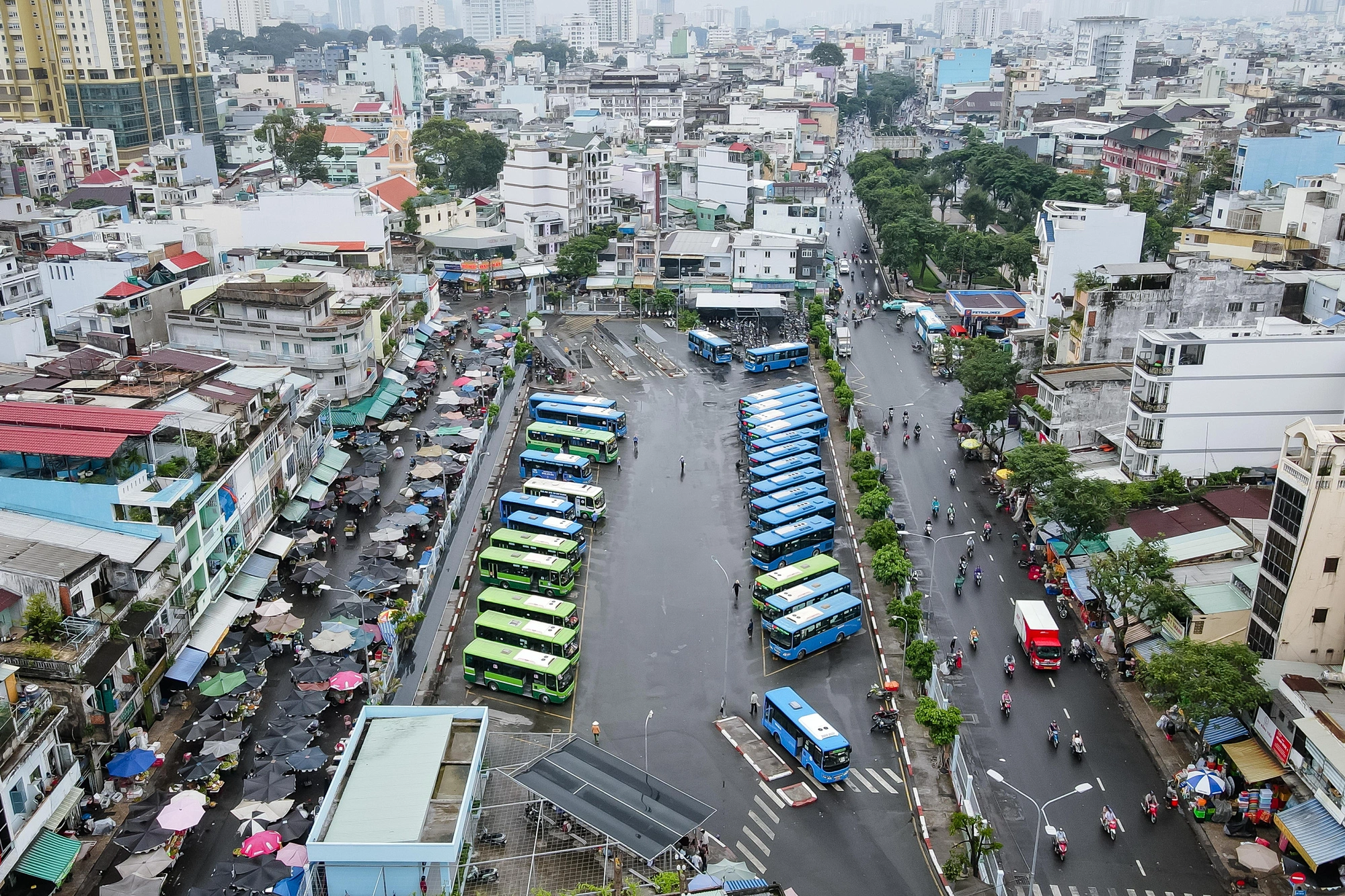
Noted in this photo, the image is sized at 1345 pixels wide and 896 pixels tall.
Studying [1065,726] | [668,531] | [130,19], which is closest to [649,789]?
[1065,726]

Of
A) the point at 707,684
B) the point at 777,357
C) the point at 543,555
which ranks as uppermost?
the point at 777,357

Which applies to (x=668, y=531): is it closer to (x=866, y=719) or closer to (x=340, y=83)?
(x=866, y=719)

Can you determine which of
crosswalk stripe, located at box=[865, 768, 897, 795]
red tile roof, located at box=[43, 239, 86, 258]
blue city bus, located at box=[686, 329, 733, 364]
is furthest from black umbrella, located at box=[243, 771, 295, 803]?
red tile roof, located at box=[43, 239, 86, 258]

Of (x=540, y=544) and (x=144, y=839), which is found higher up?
(x=540, y=544)

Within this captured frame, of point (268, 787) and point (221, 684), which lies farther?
point (221, 684)

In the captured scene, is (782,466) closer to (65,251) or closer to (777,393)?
(777,393)

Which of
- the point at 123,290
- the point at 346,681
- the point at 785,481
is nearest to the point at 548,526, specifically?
the point at 785,481
